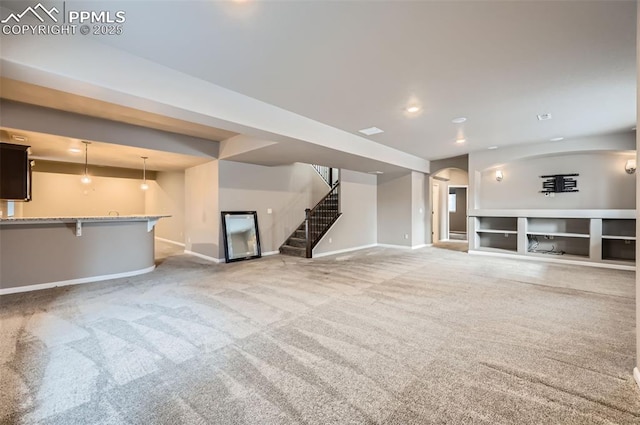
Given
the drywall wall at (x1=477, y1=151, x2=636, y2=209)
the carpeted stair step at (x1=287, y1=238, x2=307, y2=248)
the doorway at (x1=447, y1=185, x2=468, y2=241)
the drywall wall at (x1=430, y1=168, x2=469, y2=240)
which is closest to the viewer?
the drywall wall at (x1=477, y1=151, x2=636, y2=209)

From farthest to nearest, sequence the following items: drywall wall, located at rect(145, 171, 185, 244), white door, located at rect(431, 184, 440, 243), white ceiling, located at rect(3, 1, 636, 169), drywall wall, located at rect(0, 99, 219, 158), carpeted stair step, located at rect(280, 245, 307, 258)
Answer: white door, located at rect(431, 184, 440, 243)
drywall wall, located at rect(145, 171, 185, 244)
carpeted stair step, located at rect(280, 245, 307, 258)
drywall wall, located at rect(0, 99, 219, 158)
white ceiling, located at rect(3, 1, 636, 169)

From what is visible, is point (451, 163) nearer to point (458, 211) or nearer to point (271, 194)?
point (271, 194)

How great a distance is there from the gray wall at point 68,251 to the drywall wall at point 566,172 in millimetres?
8620

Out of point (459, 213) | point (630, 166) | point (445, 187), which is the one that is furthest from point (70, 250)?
point (459, 213)

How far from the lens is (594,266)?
231 inches

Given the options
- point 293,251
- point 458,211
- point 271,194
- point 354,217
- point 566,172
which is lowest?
point 293,251

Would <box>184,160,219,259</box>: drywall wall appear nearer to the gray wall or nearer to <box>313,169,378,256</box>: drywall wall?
the gray wall

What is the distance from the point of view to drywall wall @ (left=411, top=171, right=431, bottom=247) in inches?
335

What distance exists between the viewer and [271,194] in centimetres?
755

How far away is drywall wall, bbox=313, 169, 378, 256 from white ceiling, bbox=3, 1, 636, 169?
378 cm

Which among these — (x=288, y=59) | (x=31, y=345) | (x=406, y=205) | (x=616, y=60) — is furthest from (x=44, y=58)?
(x=406, y=205)

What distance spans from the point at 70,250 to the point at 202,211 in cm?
281

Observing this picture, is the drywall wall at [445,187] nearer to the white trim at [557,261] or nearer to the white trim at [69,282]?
the white trim at [557,261]

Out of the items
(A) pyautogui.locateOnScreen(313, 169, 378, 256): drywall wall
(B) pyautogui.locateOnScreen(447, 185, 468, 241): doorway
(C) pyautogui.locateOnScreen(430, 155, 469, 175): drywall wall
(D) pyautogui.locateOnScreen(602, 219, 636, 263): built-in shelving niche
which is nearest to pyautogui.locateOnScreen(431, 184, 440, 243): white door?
(C) pyautogui.locateOnScreen(430, 155, 469, 175): drywall wall
